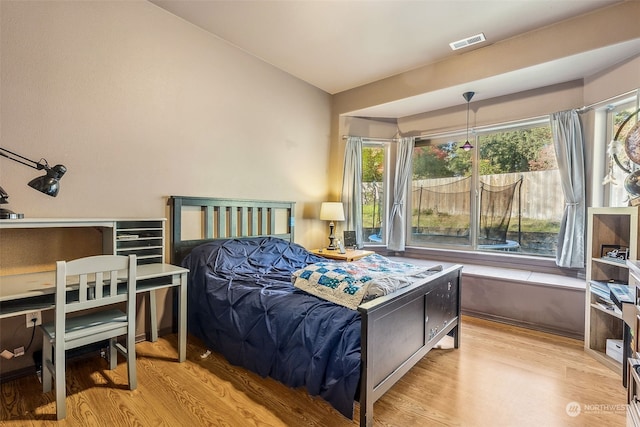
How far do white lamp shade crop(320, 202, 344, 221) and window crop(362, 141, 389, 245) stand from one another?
647mm

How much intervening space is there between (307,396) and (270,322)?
0.52 meters

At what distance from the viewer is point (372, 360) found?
155 centimetres

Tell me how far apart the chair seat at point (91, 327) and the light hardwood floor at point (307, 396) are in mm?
396

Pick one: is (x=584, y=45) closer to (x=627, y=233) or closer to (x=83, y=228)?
(x=627, y=233)

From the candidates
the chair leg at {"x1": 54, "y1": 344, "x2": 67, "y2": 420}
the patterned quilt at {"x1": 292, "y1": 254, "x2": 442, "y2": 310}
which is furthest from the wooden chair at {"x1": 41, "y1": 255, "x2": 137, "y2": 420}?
the patterned quilt at {"x1": 292, "y1": 254, "x2": 442, "y2": 310}

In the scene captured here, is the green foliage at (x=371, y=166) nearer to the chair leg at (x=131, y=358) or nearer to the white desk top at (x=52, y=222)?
the white desk top at (x=52, y=222)

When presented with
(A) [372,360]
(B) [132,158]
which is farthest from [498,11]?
(B) [132,158]

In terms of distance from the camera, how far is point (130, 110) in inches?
98.2

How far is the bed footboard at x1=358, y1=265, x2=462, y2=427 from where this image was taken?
1.51 metres

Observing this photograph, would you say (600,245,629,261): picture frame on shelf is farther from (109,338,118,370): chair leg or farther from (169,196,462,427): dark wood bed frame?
(109,338,118,370): chair leg

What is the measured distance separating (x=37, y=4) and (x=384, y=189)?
158 inches

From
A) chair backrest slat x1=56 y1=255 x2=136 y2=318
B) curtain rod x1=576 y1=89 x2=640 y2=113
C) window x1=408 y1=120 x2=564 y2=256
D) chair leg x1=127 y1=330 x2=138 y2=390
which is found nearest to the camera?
chair backrest slat x1=56 y1=255 x2=136 y2=318

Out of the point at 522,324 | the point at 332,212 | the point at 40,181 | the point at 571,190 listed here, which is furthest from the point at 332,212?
the point at 40,181

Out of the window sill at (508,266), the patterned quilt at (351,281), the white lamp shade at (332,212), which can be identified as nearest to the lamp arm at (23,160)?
the patterned quilt at (351,281)
